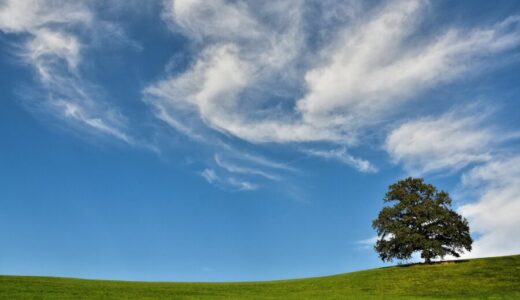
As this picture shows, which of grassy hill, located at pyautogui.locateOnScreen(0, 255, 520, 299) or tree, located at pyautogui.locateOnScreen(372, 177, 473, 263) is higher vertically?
tree, located at pyautogui.locateOnScreen(372, 177, 473, 263)

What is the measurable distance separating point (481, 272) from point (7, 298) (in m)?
49.6

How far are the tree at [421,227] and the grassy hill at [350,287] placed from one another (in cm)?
448

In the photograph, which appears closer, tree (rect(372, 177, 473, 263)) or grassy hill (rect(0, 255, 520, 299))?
grassy hill (rect(0, 255, 520, 299))

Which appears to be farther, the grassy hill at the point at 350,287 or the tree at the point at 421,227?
the tree at the point at 421,227

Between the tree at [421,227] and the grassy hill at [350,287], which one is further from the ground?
the tree at [421,227]

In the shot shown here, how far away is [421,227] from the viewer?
69.3 metres

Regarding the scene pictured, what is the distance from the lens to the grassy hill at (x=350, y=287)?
41750 mm

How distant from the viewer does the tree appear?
221ft

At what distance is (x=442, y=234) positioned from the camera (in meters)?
67.6

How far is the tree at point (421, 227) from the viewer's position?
6750 centimetres

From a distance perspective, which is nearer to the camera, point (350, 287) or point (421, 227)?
point (350, 287)

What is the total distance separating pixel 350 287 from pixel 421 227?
22.0 m

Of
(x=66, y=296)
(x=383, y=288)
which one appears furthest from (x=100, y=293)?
(x=383, y=288)

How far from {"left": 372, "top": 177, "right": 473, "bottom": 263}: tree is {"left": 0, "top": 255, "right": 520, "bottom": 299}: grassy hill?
4.48 meters
